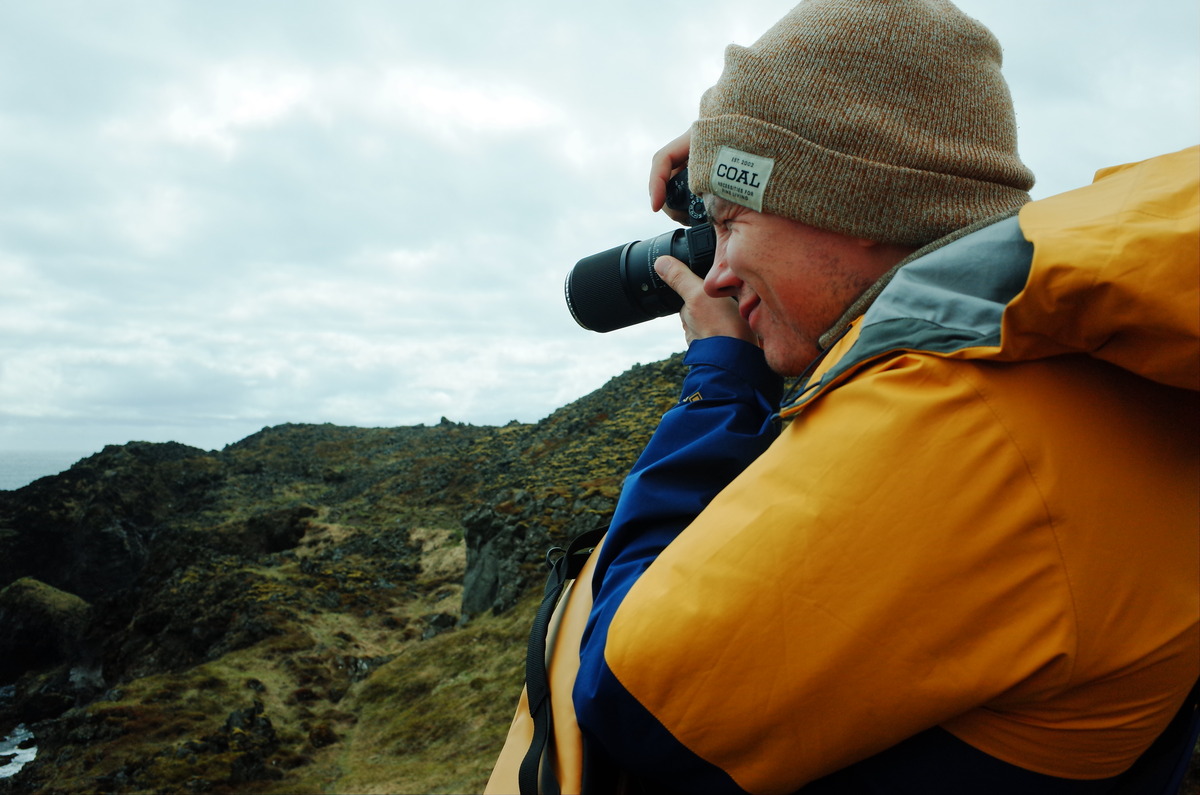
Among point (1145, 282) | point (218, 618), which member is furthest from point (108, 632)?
point (1145, 282)

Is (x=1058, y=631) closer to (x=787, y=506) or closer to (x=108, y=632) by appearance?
(x=787, y=506)

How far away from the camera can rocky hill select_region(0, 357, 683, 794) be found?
8609mm

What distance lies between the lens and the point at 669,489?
1467mm

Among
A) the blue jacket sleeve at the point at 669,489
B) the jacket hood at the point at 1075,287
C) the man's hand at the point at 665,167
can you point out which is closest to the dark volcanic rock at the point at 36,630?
the man's hand at the point at 665,167

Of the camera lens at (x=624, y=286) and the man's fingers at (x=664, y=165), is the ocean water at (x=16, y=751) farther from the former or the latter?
the man's fingers at (x=664, y=165)

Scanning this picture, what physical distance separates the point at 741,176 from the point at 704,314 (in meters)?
0.42

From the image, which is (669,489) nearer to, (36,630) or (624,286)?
(624,286)

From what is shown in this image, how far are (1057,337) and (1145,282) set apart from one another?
5.1 inches

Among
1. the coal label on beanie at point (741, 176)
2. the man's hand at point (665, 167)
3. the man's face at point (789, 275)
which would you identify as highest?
the man's hand at point (665, 167)

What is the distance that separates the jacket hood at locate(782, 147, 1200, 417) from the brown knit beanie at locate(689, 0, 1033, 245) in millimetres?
343

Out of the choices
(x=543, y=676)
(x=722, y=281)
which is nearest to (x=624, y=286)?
(x=722, y=281)

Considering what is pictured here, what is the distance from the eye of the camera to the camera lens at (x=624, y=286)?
2.34 meters

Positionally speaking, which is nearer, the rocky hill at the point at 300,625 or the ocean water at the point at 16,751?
the rocky hill at the point at 300,625

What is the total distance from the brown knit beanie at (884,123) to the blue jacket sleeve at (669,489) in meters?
0.39
